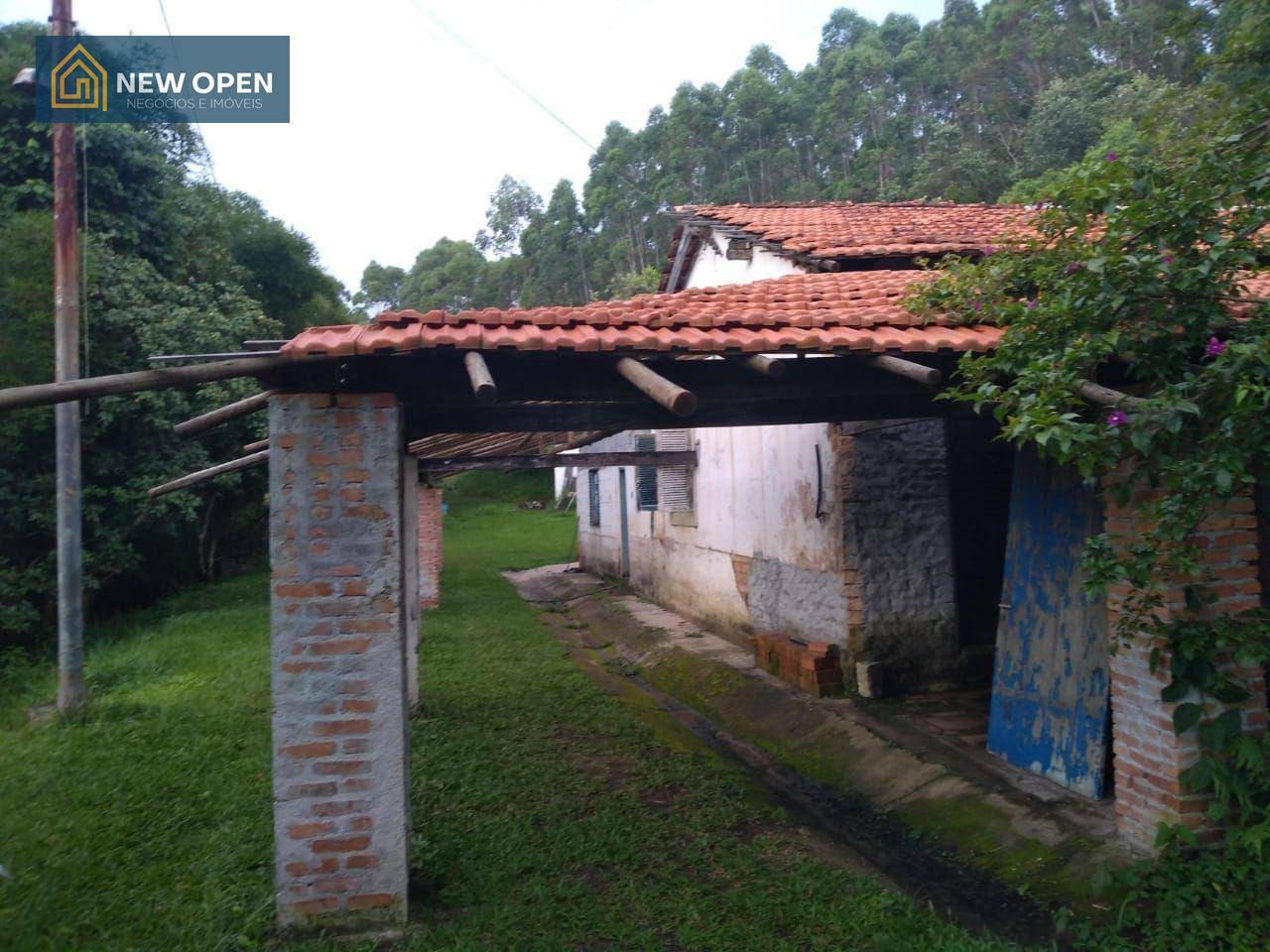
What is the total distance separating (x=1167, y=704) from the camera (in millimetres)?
4445

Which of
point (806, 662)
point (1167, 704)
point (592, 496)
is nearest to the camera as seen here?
point (1167, 704)

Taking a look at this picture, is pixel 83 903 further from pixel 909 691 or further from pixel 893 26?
pixel 893 26

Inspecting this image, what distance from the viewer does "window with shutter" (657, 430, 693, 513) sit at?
1233cm

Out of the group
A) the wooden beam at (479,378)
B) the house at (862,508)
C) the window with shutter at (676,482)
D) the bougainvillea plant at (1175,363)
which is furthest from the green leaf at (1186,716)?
the window with shutter at (676,482)

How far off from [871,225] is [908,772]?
6.41 meters

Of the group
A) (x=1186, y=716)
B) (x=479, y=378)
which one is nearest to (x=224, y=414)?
(x=479, y=378)

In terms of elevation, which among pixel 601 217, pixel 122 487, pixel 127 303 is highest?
pixel 601 217

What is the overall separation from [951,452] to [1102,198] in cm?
393

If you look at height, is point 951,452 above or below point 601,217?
below

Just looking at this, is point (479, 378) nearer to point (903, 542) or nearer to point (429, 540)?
point (903, 542)

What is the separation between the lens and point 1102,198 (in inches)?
170

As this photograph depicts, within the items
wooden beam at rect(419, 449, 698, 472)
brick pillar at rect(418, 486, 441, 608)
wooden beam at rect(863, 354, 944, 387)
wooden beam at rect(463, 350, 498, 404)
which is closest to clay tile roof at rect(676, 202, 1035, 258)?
wooden beam at rect(419, 449, 698, 472)

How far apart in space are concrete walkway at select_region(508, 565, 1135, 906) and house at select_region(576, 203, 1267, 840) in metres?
0.24

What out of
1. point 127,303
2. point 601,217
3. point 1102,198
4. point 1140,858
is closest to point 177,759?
point 1140,858
